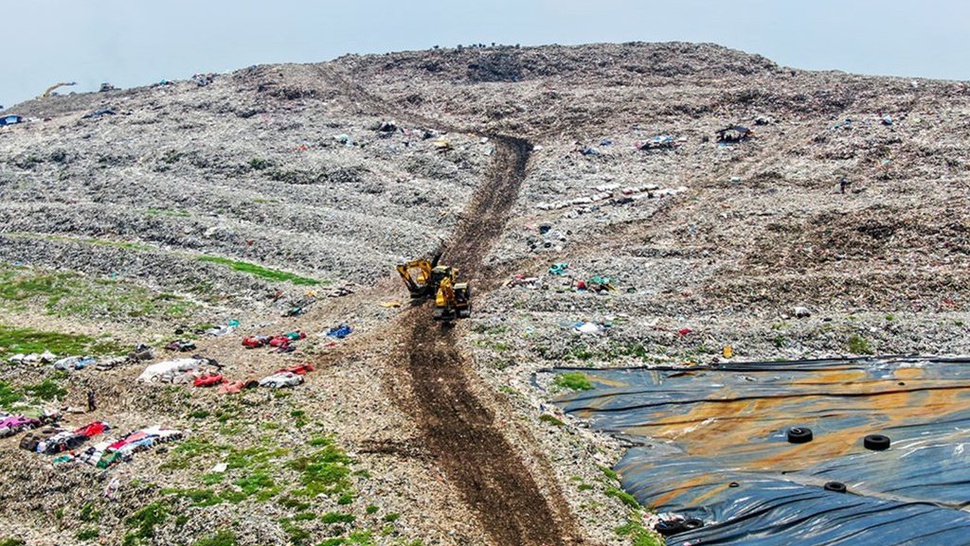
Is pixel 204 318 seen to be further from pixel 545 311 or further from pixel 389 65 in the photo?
pixel 389 65

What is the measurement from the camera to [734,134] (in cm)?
5394

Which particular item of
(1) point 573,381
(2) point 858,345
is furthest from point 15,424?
(2) point 858,345

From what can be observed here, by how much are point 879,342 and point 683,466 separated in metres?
11.0

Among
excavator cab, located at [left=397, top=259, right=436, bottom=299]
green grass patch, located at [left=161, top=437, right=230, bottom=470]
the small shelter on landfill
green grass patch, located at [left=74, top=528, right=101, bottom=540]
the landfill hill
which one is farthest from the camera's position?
the small shelter on landfill

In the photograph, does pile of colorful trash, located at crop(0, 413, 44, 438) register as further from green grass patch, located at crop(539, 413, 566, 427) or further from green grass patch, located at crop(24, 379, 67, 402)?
green grass patch, located at crop(539, 413, 566, 427)

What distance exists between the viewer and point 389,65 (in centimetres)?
7575

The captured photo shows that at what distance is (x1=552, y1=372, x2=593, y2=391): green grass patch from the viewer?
26.9 m

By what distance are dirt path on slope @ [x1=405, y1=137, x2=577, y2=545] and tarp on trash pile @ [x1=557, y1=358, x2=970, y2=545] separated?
2488 mm

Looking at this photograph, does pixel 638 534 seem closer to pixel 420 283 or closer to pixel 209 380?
pixel 209 380

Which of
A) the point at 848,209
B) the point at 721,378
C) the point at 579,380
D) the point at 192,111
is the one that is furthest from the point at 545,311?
the point at 192,111

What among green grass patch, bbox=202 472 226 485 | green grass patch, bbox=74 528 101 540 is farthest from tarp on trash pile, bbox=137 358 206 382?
green grass patch, bbox=74 528 101 540

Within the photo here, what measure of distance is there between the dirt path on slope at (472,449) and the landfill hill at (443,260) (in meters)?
0.11

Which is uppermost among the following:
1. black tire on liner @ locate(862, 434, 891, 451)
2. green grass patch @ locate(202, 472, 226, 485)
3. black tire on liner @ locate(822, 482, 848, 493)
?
black tire on liner @ locate(862, 434, 891, 451)

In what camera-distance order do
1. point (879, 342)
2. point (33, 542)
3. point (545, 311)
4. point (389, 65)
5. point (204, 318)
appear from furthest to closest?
point (389, 65) < point (204, 318) < point (545, 311) < point (879, 342) < point (33, 542)
